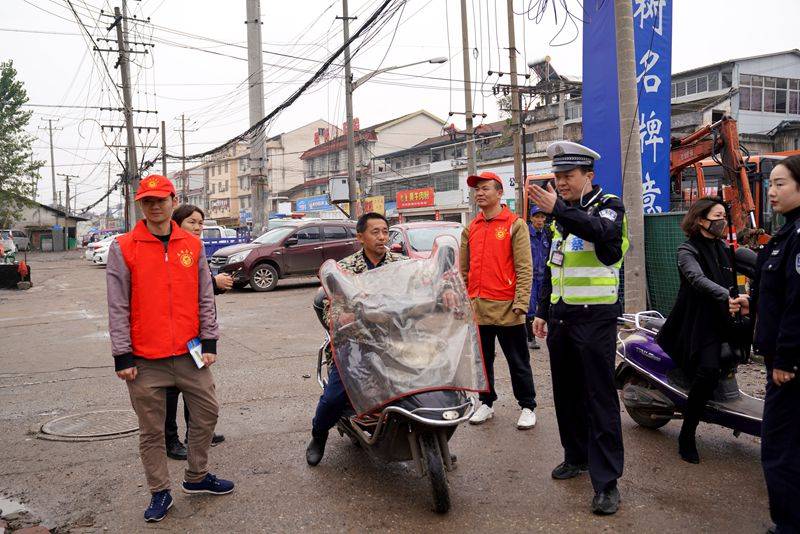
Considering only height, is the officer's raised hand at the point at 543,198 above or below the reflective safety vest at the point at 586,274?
above

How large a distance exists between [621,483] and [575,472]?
282 millimetres

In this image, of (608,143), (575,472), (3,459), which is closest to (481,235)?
(575,472)

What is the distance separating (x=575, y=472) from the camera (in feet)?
13.5

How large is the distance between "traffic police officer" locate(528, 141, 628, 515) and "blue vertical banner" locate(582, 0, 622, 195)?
5.28 metres

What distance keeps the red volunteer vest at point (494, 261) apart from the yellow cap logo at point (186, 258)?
2.30m

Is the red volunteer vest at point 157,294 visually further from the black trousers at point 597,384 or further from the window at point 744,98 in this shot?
the window at point 744,98

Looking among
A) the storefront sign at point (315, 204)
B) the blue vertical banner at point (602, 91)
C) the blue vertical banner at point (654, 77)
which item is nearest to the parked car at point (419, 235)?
the blue vertical banner at point (602, 91)

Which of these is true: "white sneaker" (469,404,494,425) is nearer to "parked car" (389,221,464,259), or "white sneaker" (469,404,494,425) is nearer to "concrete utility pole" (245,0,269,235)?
"parked car" (389,221,464,259)

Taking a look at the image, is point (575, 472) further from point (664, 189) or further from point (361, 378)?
point (664, 189)

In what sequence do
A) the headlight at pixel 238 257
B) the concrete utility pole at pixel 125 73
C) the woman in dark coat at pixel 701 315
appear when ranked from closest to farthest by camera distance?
the woman in dark coat at pixel 701 315
the headlight at pixel 238 257
the concrete utility pole at pixel 125 73

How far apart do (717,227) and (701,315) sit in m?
0.63

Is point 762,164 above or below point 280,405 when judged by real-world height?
above

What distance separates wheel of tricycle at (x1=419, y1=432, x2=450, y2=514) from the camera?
348cm

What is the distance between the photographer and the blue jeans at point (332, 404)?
162 inches
